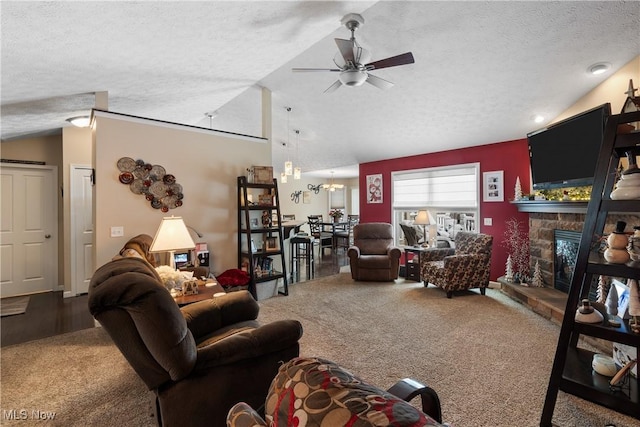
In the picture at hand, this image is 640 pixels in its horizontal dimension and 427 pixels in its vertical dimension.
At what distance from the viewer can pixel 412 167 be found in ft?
21.1

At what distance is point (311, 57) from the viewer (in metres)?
3.99

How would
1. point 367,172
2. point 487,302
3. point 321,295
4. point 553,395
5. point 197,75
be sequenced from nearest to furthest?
point 553,395, point 197,75, point 487,302, point 321,295, point 367,172

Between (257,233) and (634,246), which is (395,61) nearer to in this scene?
(634,246)

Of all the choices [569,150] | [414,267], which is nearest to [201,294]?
[414,267]

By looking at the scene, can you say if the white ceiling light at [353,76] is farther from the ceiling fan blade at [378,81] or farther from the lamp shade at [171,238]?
the lamp shade at [171,238]

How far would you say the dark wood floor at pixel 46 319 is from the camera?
11.0ft

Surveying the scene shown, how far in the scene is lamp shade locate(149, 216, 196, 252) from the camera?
2.71 m

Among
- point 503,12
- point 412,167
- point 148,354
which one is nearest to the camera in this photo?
point 148,354

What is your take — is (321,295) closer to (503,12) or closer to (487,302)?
(487,302)

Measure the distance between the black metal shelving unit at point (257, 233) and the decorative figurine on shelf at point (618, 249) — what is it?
Answer: 370cm

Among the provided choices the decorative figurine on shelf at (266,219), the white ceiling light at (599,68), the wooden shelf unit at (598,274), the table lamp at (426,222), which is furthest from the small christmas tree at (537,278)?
the decorative figurine on shelf at (266,219)

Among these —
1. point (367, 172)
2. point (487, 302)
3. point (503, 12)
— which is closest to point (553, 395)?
point (487, 302)

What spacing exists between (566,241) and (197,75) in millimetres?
5070

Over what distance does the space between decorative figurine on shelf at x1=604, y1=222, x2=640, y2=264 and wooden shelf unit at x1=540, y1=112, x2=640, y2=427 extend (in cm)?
4
